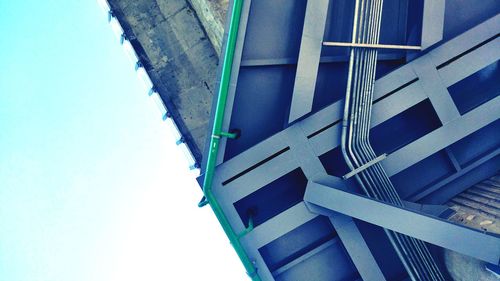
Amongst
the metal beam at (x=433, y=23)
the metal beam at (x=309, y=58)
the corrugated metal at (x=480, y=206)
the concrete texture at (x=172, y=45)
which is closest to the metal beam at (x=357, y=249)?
the corrugated metal at (x=480, y=206)

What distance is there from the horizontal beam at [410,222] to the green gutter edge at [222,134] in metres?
1.26

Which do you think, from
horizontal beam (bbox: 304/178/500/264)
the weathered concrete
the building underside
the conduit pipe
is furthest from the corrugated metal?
the weathered concrete

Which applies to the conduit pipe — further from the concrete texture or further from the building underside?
the concrete texture

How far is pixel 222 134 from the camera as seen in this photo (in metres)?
4.41

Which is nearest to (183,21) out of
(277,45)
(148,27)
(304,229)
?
(148,27)

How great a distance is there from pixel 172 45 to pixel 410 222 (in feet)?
22.4

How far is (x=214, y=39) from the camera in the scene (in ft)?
25.0

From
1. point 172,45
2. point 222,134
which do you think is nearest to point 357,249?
point 222,134

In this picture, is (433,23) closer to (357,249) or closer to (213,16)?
(357,249)

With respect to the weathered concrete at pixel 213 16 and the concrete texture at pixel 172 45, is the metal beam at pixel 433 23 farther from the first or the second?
the concrete texture at pixel 172 45

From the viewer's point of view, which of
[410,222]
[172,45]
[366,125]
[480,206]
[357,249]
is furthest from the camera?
[172,45]

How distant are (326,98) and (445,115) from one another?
165 centimetres

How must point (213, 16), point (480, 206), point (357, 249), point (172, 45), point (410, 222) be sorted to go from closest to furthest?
point (410, 222), point (480, 206), point (357, 249), point (213, 16), point (172, 45)

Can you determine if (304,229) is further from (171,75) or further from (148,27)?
(148,27)
